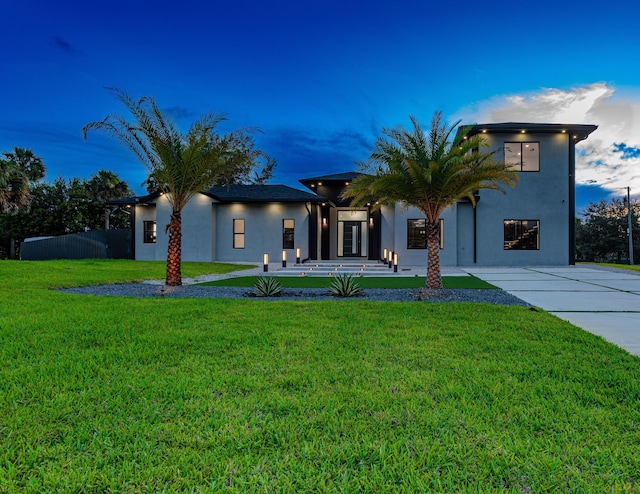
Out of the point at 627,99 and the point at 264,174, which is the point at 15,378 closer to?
the point at 627,99

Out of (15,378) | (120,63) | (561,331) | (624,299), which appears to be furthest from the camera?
(120,63)

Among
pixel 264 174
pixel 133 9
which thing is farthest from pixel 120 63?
pixel 264 174

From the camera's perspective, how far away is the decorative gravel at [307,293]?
7607 millimetres

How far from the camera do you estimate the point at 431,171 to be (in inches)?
308

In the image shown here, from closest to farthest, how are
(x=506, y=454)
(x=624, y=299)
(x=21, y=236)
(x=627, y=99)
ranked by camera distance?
1. (x=506, y=454)
2. (x=624, y=299)
3. (x=627, y=99)
4. (x=21, y=236)

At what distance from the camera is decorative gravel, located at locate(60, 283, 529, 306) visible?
7607 mm

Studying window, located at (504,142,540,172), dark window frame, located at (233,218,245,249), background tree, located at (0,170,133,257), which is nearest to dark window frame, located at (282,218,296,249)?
dark window frame, located at (233,218,245,249)

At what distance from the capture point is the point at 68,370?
120 inches

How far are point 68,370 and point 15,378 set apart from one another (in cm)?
36

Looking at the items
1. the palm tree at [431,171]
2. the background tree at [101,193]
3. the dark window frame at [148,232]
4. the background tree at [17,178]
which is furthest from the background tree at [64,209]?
the palm tree at [431,171]

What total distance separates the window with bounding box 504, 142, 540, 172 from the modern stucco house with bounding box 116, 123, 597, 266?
52 millimetres

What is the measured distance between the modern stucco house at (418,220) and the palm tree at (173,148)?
9434mm

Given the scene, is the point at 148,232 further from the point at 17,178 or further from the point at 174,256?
the point at 174,256

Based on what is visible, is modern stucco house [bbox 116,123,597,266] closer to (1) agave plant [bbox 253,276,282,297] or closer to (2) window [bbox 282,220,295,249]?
(2) window [bbox 282,220,295,249]
